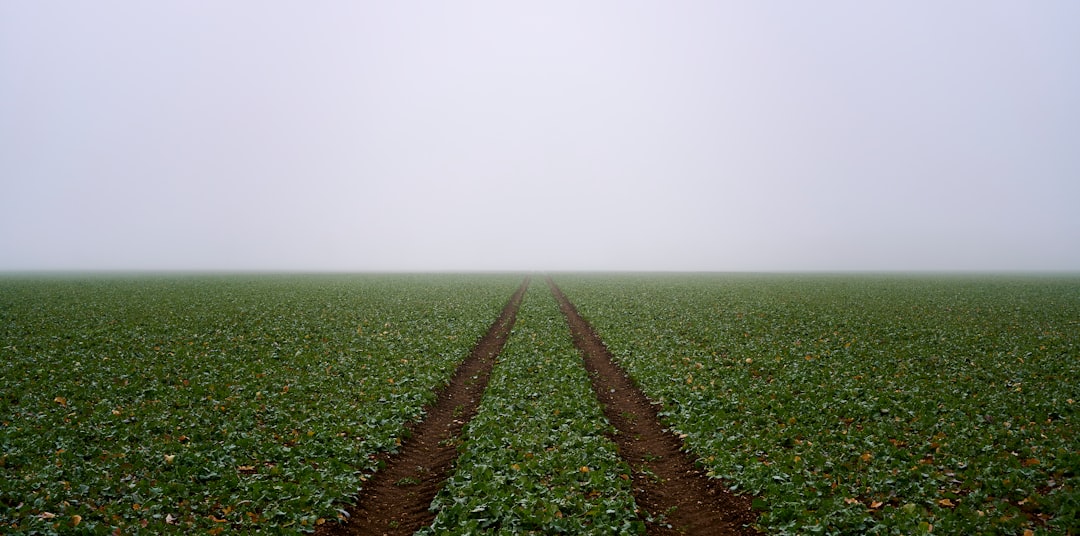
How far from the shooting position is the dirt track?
812cm

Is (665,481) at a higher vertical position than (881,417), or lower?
lower

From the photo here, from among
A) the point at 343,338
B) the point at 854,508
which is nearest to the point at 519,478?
the point at 854,508

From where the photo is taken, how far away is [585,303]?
132 ft

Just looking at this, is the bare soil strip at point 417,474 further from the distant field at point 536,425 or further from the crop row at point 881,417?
the crop row at point 881,417

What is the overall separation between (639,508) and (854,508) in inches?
134

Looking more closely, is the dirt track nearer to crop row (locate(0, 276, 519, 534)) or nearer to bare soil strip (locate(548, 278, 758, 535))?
bare soil strip (locate(548, 278, 758, 535))

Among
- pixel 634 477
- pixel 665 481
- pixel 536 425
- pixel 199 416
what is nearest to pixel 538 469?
pixel 634 477

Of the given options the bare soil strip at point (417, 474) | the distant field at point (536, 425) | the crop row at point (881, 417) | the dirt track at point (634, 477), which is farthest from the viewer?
the bare soil strip at point (417, 474)

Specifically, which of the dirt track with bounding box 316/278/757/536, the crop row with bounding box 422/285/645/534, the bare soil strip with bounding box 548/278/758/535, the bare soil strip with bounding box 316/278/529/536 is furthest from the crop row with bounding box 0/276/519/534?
the bare soil strip with bounding box 548/278/758/535

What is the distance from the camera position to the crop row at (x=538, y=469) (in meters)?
7.76

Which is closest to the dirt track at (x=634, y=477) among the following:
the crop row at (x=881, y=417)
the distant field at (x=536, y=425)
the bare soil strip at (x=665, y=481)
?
the bare soil strip at (x=665, y=481)

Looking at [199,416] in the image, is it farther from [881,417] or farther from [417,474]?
[881,417]

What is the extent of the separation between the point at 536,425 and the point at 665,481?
3.60 metres

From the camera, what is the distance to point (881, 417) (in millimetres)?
11875
